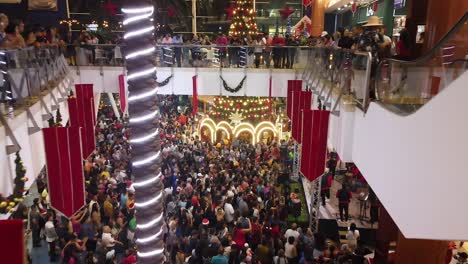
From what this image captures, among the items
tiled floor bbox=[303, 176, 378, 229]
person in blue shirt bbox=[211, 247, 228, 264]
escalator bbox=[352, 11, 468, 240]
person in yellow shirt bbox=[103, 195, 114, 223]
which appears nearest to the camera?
escalator bbox=[352, 11, 468, 240]

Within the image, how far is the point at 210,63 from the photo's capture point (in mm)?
14906

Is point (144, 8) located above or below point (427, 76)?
above

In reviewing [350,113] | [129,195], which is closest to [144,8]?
[350,113]

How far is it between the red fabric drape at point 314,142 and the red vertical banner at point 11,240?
217 inches

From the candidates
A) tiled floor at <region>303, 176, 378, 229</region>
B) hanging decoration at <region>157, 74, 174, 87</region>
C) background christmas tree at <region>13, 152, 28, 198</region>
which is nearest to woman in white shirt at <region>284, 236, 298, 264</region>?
tiled floor at <region>303, 176, 378, 229</region>

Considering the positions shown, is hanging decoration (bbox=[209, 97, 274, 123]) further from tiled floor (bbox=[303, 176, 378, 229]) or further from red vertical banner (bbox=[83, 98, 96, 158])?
red vertical banner (bbox=[83, 98, 96, 158])

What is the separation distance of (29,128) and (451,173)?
523 cm

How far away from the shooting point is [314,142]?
7.73 metres

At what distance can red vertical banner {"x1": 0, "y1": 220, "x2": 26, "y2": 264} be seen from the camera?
2967mm

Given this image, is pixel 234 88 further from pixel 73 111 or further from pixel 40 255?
pixel 40 255

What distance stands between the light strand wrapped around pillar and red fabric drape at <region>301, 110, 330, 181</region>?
4294mm

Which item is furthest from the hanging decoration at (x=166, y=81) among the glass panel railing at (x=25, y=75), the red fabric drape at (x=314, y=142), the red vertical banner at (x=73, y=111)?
the red fabric drape at (x=314, y=142)

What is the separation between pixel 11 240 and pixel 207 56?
40.5 feet

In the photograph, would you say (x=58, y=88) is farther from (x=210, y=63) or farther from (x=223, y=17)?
(x=223, y=17)
